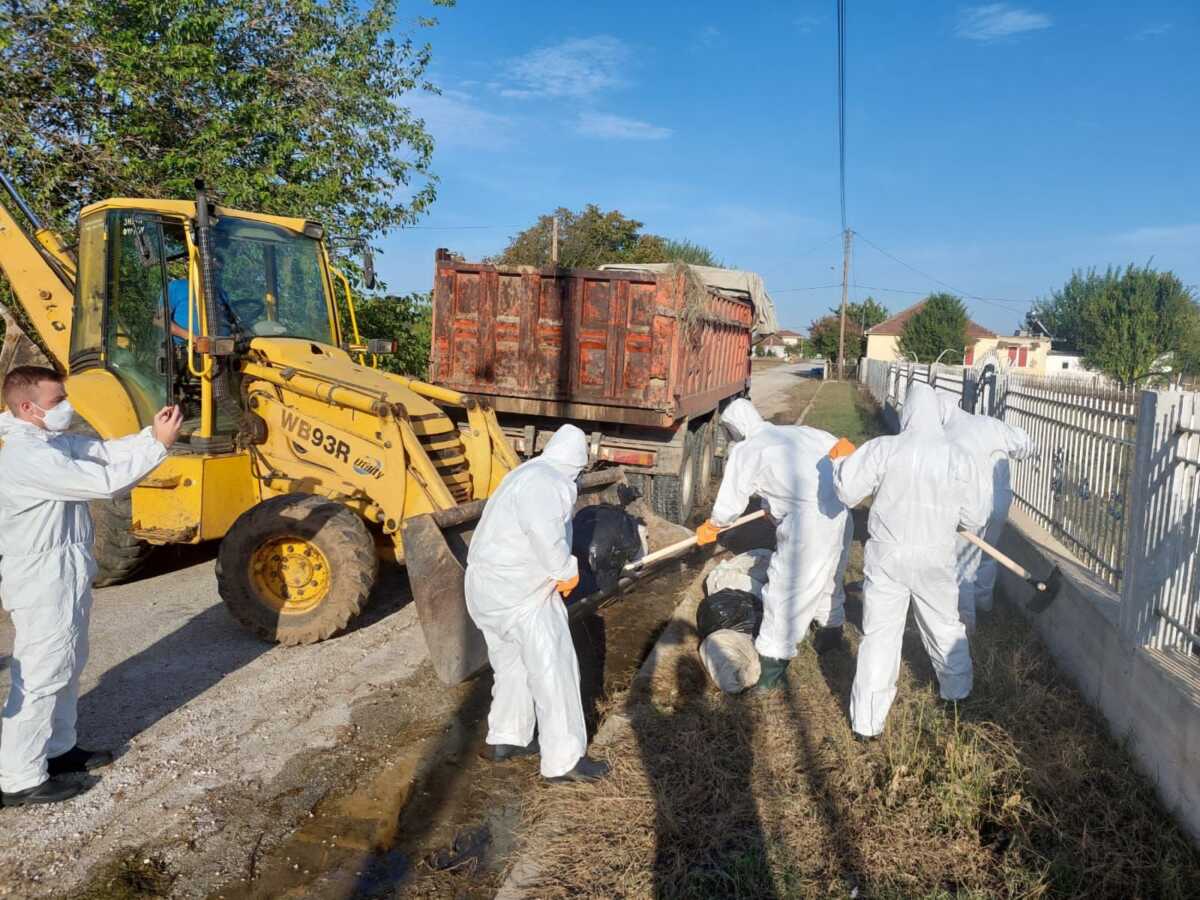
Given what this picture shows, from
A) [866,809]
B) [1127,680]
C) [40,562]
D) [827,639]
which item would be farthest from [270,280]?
[1127,680]

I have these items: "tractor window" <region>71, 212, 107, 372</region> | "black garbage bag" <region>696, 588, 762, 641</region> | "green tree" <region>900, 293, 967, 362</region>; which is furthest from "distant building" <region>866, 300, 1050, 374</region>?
"tractor window" <region>71, 212, 107, 372</region>

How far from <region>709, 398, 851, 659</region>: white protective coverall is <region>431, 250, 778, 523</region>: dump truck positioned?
8.31ft

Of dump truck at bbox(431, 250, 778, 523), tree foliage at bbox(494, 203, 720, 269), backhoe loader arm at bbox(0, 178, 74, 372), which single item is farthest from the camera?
tree foliage at bbox(494, 203, 720, 269)

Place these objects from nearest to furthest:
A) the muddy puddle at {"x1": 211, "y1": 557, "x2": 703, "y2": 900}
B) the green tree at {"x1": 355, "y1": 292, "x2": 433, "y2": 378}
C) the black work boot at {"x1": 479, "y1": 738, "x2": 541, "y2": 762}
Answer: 1. the muddy puddle at {"x1": 211, "y1": 557, "x2": 703, "y2": 900}
2. the black work boot at {"x1": 479, "y1": 738, "x2": 541, "y2": 762}
3. the green tree at {"x1": 355, "y1": 292, "x2": 433, "y2": 378}

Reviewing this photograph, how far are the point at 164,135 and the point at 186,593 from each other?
6.71 meters

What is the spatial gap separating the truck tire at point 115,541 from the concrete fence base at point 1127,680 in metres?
6.06

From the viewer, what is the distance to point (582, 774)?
3.84 m

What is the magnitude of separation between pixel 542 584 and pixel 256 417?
2.93 metres

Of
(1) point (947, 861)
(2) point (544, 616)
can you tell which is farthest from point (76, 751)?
(1) point (947, 861)

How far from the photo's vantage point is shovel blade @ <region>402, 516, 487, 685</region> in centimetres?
452

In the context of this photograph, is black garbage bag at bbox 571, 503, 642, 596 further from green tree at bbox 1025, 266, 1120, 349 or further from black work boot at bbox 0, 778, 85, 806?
green tree at bbox 1025, 266, 1120, 349

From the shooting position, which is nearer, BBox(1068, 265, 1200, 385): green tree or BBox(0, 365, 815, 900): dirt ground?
BBox(0, 365, 815, 900): dirt ground

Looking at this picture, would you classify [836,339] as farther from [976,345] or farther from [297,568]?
[297,568]

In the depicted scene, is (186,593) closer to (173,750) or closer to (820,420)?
(173,750)
